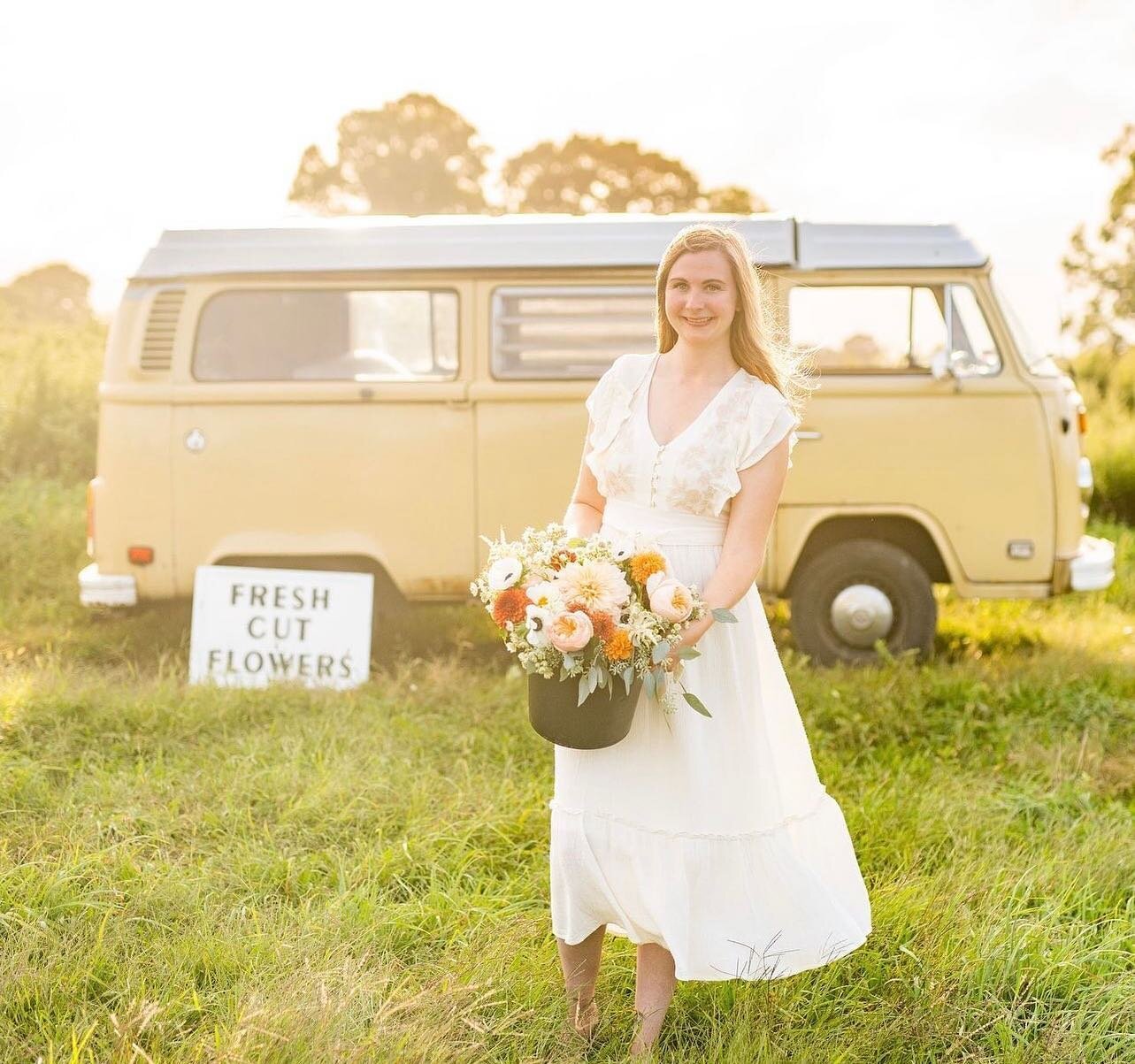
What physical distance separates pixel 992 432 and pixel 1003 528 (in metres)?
0.49

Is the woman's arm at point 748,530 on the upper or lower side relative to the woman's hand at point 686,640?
upper

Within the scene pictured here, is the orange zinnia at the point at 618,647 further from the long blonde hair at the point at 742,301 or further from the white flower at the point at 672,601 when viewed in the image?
the long blonde hair at the point at 742,301

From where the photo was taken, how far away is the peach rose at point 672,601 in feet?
8.11

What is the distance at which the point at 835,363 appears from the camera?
6.05m

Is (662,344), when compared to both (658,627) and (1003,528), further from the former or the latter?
(1003,528)

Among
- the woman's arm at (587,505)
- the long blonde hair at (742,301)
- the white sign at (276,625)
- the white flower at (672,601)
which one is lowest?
the white sign at (276,625)

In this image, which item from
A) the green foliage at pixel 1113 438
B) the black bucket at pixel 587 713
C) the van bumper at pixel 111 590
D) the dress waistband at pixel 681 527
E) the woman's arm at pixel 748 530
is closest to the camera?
the black bucket at pixel 587 713

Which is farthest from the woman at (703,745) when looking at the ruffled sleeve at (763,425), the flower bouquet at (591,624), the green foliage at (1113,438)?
the green foliage at (1113,438)

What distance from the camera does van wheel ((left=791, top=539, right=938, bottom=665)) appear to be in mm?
6066

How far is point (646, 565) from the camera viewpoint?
254 centimetres

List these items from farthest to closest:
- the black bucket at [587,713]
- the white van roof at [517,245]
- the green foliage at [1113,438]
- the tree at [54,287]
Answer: the tree at [54,287] → the green foliage at [1113,438] → the white van roof at [517,245] → the black bucket at [587,713]

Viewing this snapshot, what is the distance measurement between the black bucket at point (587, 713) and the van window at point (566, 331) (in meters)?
3.61

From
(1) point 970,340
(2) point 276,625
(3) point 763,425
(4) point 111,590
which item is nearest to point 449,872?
(3) point 763,425

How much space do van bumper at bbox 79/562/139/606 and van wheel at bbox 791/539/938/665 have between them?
11.3 ft
